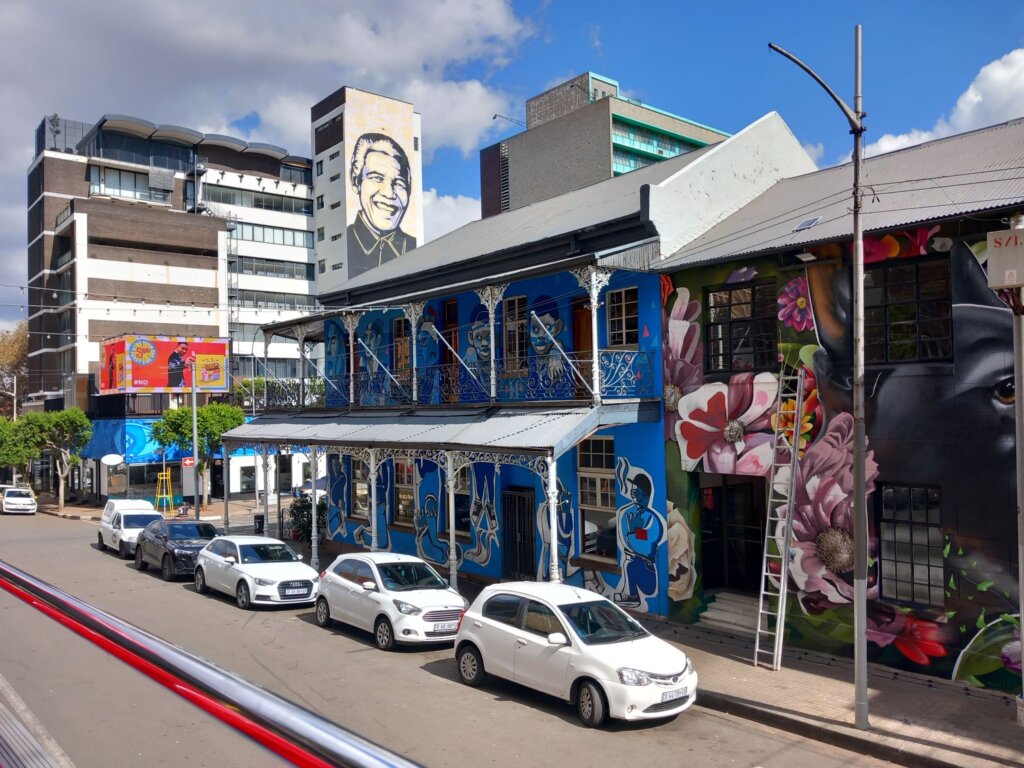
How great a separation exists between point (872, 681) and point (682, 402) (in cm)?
571

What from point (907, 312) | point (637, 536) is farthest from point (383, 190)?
point (907, 312)

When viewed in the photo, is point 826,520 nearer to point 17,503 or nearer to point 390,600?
point 390,600

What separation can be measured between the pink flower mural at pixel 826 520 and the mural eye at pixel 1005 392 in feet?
6.50

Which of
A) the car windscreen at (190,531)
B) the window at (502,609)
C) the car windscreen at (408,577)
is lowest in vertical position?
→ the car windscreen at (190,531)

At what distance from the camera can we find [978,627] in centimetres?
1137

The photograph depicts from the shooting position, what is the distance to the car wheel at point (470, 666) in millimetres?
11887

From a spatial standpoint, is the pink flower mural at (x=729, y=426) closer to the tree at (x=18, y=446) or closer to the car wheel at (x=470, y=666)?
the car wheel at (x=470, y=666)

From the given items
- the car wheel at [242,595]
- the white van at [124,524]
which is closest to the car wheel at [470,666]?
the car wheel at [242,595]

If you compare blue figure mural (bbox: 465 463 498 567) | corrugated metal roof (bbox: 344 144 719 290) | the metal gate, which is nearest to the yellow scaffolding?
corrugated metal roof (bbox: 344 144 719 290)

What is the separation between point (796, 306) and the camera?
13.8m

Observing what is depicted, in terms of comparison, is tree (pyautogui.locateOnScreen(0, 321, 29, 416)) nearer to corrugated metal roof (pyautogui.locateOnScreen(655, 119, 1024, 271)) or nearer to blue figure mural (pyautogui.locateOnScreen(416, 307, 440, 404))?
blue figure mural (pyautogui.locateOnScreen(416, 307, 440, 404))

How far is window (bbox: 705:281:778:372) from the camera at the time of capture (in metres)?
14.5

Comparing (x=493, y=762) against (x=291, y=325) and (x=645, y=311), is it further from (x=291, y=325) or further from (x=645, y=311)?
(x=291, y=325)

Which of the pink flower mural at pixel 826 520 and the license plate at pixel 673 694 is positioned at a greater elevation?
the pink flower mural at pixel 826 520
